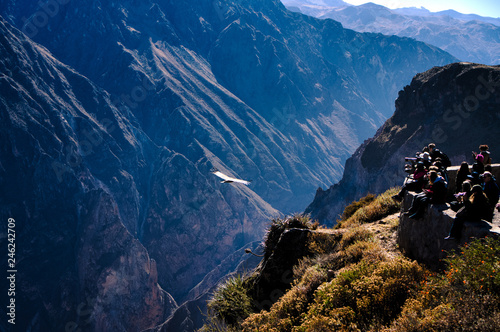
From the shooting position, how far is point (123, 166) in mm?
128375

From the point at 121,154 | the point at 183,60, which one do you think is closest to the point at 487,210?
the point at 121,154

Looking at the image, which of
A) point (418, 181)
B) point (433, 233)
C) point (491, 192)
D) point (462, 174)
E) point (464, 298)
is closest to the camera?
point (464, 298)

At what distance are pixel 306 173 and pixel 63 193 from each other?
393 feet

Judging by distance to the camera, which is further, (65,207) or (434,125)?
(65,207)

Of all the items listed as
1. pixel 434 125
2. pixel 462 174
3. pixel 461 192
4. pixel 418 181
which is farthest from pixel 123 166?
pixel 461 192

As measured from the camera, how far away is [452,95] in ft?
167

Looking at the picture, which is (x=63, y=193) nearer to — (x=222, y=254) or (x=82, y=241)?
(x=82, y=241)

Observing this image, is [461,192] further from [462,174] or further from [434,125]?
[434,125]

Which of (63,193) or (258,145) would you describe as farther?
(258,145)

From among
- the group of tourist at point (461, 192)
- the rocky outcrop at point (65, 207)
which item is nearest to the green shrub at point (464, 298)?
the group of tourist at point (461, 192)

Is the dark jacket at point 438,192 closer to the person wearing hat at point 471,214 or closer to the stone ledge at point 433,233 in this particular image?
Answer: the stone ledge at point 433,233

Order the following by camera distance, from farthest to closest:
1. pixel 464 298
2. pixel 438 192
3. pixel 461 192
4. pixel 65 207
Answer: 1. pixel 65 207
2. pixel 461 192
3. pixel 438 192
4. pixel 464 298

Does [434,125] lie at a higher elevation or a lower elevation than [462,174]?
higher

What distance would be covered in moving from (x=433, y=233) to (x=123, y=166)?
5213 inches
